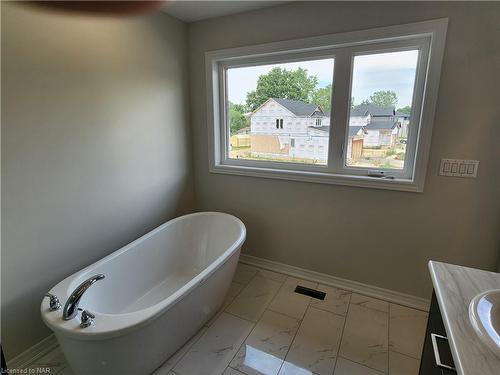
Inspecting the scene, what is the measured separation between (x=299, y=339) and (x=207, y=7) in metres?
2.61

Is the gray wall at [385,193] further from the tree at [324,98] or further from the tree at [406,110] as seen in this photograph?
the tree at [324,98]

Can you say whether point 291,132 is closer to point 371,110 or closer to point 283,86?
point 283,86

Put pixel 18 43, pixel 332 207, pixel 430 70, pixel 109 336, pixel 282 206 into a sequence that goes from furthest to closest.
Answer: pixel 282 206
pixel 332 207
pixel 430 70
pixel 18 43
pixel 109 336

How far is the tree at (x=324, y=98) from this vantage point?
2102 millimetres

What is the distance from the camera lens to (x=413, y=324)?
186cm

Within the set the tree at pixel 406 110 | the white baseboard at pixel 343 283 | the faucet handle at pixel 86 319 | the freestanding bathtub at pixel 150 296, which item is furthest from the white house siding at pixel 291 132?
the faucet handle at pixel 86 319

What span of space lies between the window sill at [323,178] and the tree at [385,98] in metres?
0.57

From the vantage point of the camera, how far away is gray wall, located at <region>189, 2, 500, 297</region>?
5.29ft

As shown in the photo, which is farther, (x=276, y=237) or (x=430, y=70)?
(x=276, y=237)

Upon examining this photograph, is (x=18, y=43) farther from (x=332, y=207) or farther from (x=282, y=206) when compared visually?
(x=332, y=207)

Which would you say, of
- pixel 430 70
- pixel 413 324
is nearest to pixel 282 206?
pixel 413 324

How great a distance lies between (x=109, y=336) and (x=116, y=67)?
1.73 m

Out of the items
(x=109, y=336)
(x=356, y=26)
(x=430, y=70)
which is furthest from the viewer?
(x=356, y=26)

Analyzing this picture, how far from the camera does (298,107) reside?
225 cm
